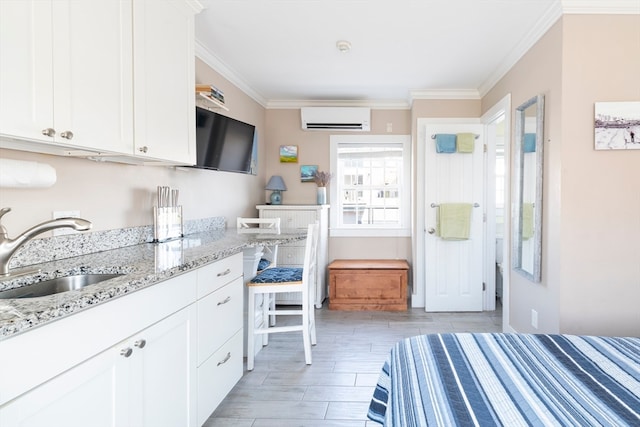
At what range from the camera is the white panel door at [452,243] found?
3.94m

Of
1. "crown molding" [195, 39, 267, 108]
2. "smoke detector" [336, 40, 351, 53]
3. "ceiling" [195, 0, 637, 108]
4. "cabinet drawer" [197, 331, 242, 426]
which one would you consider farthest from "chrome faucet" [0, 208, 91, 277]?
"smoke detector" [336, 40, 351, 53]

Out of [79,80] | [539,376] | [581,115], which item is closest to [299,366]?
[539,376]

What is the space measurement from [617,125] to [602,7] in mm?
742

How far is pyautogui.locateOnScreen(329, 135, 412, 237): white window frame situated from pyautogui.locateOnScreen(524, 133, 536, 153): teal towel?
1.79 meters

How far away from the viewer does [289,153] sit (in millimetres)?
4633

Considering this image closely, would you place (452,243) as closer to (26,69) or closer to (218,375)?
(218,375)

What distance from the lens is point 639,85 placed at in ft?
7.27

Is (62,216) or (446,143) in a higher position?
(446,143)

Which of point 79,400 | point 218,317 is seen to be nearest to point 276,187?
point 218,317

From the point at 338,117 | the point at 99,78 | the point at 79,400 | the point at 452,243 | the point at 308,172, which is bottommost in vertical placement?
the point at 79,400

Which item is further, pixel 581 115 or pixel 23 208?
pixel 581 115

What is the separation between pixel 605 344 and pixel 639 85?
5.87ft

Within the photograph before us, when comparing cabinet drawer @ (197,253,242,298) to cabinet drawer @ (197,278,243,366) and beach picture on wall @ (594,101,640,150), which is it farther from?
beach picture on wall @ (594,101,640,150)

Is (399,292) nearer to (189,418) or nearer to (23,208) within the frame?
(189,418)
